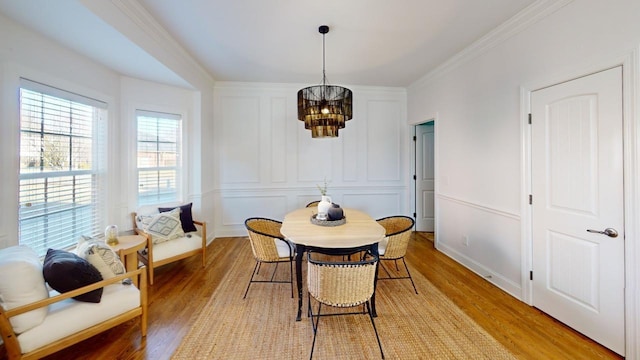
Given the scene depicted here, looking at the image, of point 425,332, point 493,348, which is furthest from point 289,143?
point 493,348

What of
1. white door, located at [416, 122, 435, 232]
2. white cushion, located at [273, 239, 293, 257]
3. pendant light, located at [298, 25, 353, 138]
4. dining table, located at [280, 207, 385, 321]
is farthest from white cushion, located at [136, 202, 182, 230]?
white door, located at [416, 122, 435, 232]

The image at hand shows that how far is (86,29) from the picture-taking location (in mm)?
2033

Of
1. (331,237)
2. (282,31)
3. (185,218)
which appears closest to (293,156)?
(185,218)

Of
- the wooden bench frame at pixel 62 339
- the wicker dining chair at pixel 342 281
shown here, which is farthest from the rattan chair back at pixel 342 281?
the wooden bench frame at pixel 62 339

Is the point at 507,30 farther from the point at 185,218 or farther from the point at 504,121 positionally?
the point at 185,218

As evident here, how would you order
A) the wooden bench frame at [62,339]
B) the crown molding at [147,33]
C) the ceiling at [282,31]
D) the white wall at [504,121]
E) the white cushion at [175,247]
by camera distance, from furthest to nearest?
1. the white cushion at [175,247]
2. the ceiling at [282,31]
3. the crown molding at [147,33]
4. the white wall at [504,121]
5. the wooden bench frame at [62,339]

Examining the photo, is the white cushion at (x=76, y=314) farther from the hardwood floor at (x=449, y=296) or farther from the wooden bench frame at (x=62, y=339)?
the hardwood floor at (x=449, y=296)

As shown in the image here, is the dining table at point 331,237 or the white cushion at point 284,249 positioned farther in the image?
the white cushion at point 284,249

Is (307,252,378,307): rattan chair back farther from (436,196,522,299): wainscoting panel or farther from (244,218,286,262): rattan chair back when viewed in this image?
(436,196,522,299): wainscoting panel

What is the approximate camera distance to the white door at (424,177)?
183 inches

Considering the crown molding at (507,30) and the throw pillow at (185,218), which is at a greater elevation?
the crown molding at (507,30)

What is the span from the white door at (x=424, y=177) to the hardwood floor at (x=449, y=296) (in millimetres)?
1464

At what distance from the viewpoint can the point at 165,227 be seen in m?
2.97

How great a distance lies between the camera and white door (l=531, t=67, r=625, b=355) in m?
1.72
